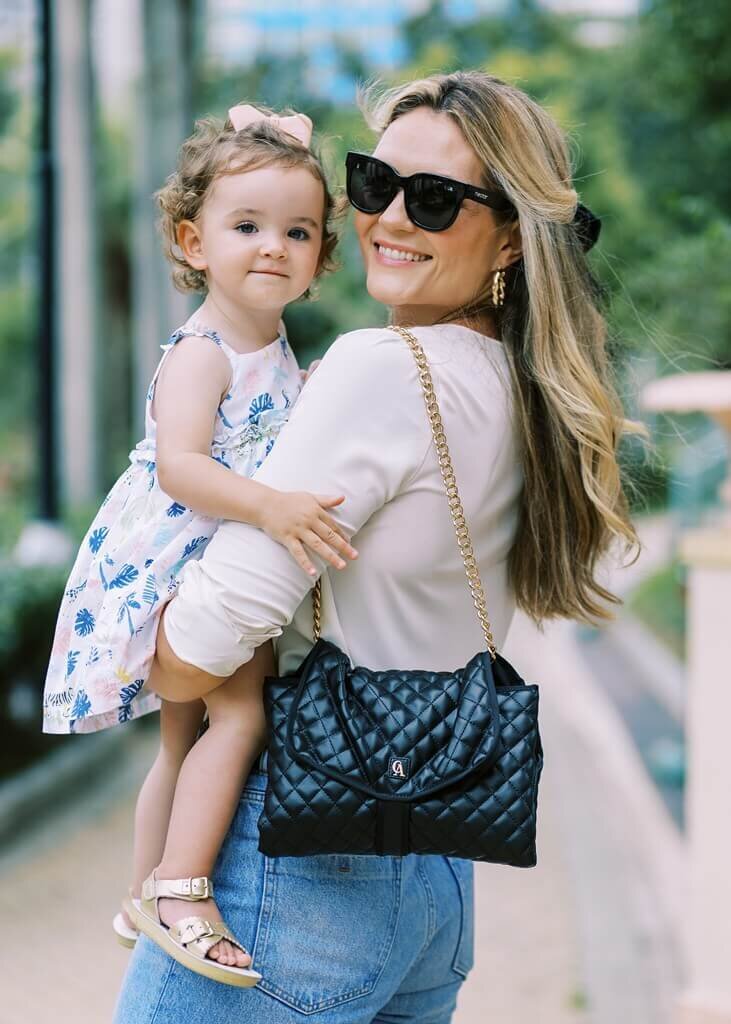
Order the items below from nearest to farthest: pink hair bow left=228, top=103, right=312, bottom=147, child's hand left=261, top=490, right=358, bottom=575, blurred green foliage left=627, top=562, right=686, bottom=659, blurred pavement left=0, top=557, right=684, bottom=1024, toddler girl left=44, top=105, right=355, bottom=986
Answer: child's hand left=261, top=490, right=358, bottom=575 < toddler girl left=44, top=105, right=355, bottom=986 < pink hair bow left=228, top=103, right=312, bottom=147 < blurred pavement left=0, top=557, right=684, bottom=1024 < blurred green foliage left=627, top=562, right=686, bottom=659

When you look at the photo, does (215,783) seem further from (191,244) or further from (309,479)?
(191,244)

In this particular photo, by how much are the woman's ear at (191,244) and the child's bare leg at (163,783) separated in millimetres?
584

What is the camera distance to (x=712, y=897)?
4.09m

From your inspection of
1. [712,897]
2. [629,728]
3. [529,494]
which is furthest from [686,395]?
[629,728]

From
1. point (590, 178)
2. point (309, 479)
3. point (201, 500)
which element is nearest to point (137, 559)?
point (201, 500)

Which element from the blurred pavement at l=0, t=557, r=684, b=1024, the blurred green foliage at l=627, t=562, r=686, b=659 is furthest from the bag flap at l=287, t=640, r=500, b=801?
the blurred green foliage at l=627, t=562, r=686, b=659

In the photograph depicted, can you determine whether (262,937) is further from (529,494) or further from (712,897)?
(712,897)

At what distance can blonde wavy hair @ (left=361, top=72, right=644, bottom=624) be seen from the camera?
1690mm

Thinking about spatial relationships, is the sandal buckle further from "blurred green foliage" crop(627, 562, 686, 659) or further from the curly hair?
"blurred green foliage" crop(627, 562, 686, 659)

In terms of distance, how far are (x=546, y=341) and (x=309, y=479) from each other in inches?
15.1

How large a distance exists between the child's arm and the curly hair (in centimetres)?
20

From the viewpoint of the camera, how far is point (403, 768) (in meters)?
1.52

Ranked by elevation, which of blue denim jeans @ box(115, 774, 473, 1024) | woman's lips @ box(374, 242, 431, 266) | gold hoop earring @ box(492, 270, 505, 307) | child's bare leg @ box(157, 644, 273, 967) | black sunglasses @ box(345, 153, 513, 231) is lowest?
blue denim jeans @ box(115, 774, 473, 1024)

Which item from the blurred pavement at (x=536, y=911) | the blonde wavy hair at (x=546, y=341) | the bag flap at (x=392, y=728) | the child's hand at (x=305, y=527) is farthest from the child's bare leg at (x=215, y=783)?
the blurred pavement at (x=536, y=911)
